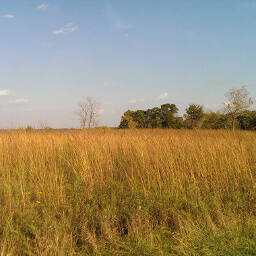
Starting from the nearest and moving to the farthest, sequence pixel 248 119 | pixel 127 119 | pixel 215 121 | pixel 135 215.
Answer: pixel 135 215 → pixel 248 119 → pixel 215 121 → pixel 127 119

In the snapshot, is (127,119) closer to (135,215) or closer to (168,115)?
(168,115)

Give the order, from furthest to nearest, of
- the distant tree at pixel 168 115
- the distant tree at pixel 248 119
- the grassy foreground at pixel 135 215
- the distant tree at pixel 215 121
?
the distant tree at pixel 168 115 → the distant tree at pixel 215 121 → the distant tree at pixel 248 119 → the grassy foreground at pixel 135 215

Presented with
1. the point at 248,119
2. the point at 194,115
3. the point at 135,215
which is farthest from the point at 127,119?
the point at 135,215

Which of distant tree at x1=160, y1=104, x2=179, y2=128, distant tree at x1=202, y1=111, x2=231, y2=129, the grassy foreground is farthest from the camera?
distant tree at x1=160, y1=104, x2=179, y2=128

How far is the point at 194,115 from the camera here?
22281 mm

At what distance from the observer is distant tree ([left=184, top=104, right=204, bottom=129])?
867 inches

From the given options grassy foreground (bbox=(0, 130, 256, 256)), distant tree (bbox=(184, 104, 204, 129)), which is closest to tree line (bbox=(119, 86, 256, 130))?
distant tree (bbox=(184, 104, 204, 129))

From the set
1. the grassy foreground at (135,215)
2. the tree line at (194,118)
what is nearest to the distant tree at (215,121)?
the tree line at (194,118)

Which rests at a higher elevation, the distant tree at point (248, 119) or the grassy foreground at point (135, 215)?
the distant tree at point (248, 119)

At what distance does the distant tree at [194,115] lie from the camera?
22.0m

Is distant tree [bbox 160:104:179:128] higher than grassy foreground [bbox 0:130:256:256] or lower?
higher

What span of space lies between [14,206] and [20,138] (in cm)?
426

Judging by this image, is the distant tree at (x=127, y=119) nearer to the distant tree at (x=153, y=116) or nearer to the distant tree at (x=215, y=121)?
the distant tree at (x=153, y=116)

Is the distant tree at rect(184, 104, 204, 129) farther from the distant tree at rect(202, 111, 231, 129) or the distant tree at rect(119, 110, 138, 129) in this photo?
the distant tree at rect(119, 110, 138, 129)
